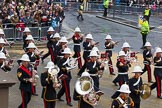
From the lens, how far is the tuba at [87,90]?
12.3m

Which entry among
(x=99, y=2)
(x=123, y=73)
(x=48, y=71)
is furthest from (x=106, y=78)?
(x=99, y=2)

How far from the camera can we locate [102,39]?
28531mm

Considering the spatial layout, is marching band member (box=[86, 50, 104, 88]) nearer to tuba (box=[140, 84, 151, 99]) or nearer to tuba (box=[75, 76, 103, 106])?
tuba (box=[140, 84, 151, 99])

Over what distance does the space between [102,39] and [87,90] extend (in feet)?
53.7

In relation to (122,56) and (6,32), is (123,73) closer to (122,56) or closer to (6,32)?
(122,56)

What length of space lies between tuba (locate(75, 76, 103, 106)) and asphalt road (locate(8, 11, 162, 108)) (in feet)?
9.81

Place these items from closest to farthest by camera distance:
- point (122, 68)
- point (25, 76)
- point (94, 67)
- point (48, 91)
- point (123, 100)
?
1. point (123, 100)
2. point (48, 91)
3. point (25, 76)
4. point (94, 67)
5. point (122, 68)

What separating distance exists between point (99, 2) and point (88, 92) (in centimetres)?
3425

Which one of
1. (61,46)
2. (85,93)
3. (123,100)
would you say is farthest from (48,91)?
(61,46)

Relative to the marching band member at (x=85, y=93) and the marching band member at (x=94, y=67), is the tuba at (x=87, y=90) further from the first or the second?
the marching band member at (x=94, y=67)

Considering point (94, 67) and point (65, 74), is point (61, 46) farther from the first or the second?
point (94, 67)

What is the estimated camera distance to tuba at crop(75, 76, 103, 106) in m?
12.3

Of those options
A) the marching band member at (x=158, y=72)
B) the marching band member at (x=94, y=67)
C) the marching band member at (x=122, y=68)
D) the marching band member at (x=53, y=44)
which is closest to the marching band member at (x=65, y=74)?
the marching band member at (x=94, y=67)

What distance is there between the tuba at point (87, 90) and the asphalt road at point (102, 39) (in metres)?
2.99
